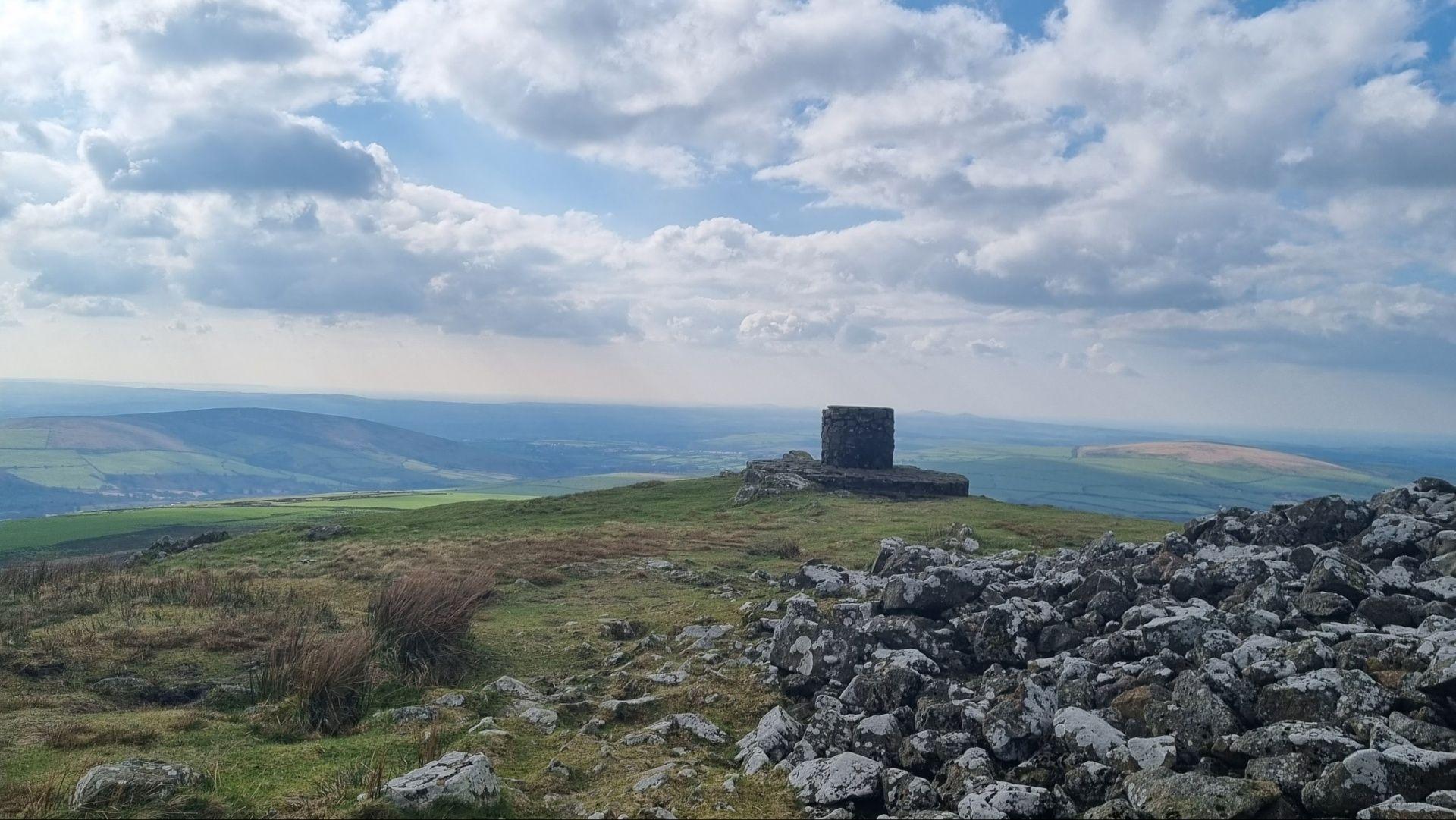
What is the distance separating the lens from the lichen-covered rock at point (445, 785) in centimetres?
622

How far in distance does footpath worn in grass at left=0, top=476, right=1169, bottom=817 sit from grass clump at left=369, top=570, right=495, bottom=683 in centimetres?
39

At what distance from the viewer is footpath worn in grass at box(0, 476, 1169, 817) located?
709 cm

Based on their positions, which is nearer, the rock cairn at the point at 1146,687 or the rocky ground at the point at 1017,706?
the rock cairn at the point at 1146,687

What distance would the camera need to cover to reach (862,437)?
36938mm

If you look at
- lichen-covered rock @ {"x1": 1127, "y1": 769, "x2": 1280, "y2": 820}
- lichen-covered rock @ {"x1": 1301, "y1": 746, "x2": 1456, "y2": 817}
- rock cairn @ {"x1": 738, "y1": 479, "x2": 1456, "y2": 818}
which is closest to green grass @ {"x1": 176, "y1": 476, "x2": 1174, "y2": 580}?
rock cairn @ {"x1": 738, "y1": 479, "x2": 1456, "y2": 818}

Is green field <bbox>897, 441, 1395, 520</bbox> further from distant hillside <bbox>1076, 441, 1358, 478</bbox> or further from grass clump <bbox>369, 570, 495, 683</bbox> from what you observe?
grass clump <bbox>369, 570, 495, 683</bbox>

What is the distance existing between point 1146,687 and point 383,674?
334 inches

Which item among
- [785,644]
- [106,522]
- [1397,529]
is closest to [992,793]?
[785,644]

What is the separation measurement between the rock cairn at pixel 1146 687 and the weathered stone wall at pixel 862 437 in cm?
2423

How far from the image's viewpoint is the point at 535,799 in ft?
22.4

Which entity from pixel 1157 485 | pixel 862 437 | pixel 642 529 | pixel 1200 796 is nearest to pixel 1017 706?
pixel 1200 796

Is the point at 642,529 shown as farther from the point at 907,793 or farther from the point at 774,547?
the point at 907,793

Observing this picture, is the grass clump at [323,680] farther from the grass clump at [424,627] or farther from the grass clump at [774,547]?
the grass clump at [774,547]

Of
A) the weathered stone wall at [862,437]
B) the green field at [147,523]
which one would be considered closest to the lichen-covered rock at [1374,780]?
the weathered stone wall at [862,437]
